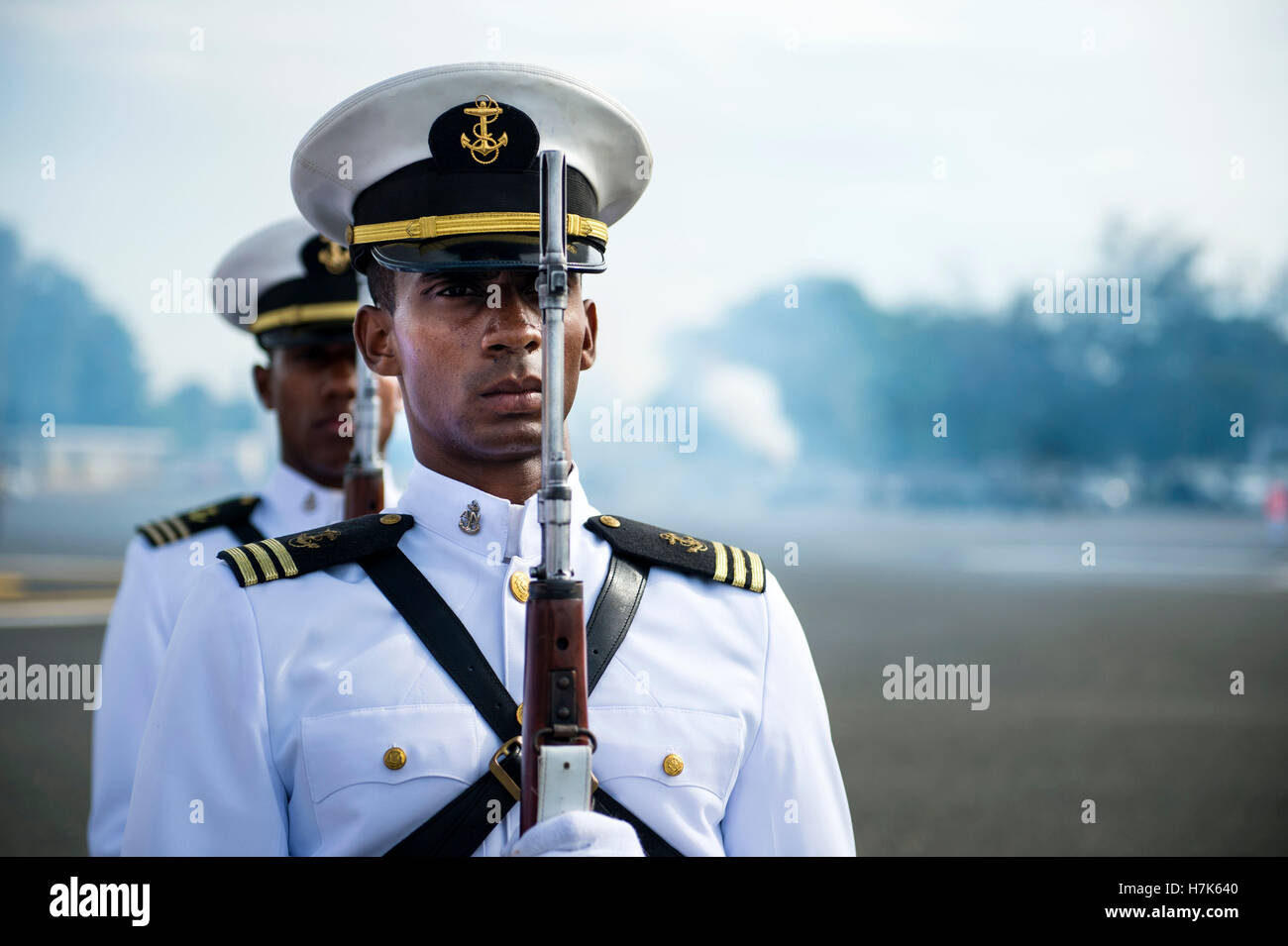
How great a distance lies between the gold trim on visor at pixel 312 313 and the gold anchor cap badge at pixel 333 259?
0.15 m

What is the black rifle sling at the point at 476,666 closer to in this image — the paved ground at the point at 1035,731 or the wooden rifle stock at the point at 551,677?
the wooden rifle stock at the point at 551,677

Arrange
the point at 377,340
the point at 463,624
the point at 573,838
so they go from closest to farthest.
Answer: the point at 573,838
the point at 463,624
the point at 377,340

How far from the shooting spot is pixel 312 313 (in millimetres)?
4371

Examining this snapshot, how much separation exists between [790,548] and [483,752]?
2236mm

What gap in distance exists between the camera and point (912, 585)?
61.9 feet

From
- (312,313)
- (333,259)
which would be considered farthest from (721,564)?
(333,259)

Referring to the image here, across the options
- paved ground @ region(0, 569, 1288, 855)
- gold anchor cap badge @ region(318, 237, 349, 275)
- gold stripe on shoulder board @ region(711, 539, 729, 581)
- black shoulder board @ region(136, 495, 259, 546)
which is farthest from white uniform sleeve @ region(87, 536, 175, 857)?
paved ground @ region(0, 569, 1288, 855)

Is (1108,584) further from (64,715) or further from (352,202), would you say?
(352,202)

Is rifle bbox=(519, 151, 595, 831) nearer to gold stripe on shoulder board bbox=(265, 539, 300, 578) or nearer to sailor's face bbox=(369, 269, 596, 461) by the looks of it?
sailor's face bbox=(369, 269, 596, 461)

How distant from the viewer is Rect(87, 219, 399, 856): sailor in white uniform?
409 centimetres

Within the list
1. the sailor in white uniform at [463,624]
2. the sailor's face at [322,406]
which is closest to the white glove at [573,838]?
the sailor in white uniform at [463,624]

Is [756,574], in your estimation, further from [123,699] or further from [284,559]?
[123,699]

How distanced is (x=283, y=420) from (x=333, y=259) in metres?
0.56

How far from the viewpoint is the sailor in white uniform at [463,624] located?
2172 mm
